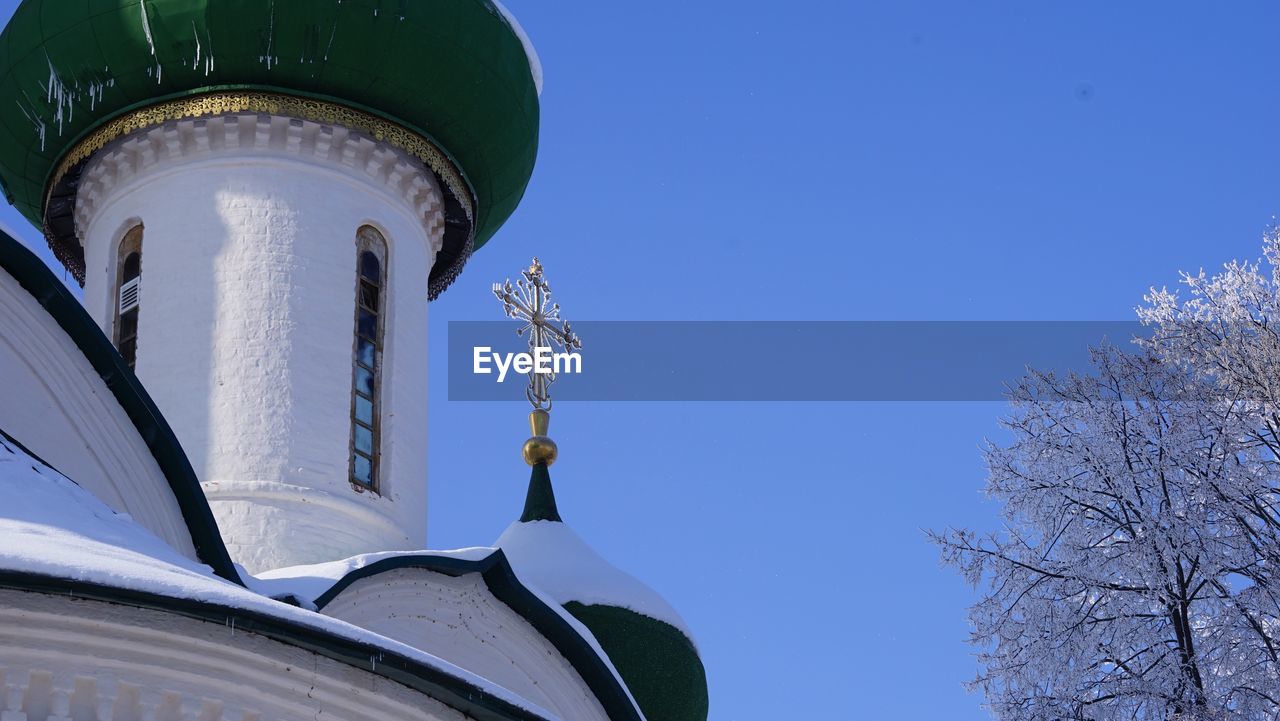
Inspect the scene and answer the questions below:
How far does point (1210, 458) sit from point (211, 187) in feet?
16.4

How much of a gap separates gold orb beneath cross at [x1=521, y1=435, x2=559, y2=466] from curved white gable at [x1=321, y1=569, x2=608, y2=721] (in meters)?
2.86

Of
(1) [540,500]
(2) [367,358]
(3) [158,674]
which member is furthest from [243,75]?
(3) [158,674]

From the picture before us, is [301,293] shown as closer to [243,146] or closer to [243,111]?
[243,146]

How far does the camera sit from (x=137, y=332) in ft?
33.5

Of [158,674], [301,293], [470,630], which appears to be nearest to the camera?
[158,674]

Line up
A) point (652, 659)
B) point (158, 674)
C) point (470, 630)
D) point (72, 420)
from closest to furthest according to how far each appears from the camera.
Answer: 1. point (158, 674)
2. point (72, 420)
3. point (470, 630)
4. point (652, 659)

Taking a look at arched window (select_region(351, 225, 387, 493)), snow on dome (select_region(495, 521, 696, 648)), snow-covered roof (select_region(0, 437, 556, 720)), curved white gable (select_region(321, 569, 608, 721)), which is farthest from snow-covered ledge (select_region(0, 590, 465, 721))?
snow on dome (select_region(495, 521, 696, 648))

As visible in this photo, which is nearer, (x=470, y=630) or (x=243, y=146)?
(x=470, y=630)

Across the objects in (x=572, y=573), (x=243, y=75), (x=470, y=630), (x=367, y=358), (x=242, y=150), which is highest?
(x=243, y=75)

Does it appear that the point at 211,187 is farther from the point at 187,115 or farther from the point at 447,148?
the point at 447,148

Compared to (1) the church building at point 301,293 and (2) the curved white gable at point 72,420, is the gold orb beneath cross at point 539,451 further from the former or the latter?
(2) the curved white gable at point 72,420

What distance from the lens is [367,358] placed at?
10.5 metres

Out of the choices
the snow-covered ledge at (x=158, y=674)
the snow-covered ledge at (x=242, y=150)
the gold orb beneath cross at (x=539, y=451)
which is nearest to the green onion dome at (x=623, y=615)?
the gold orb beneath cross at (x=539, y=451)

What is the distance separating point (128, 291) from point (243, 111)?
1.07m
